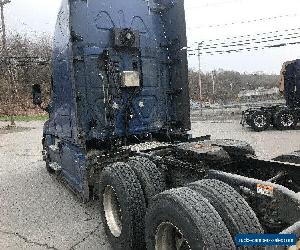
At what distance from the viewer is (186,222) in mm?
2609

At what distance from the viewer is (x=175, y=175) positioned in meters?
3.96

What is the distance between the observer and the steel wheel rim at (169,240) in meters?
3.03

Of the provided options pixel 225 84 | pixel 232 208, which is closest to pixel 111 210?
pixel 232 208

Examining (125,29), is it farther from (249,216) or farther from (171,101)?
(249,216)

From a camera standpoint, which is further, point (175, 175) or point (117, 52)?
point (117, 52)

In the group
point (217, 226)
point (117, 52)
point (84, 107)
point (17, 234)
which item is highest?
point (117, 52)

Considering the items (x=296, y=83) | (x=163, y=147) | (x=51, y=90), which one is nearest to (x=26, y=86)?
(x=296, y=83)

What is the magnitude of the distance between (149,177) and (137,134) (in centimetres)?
236

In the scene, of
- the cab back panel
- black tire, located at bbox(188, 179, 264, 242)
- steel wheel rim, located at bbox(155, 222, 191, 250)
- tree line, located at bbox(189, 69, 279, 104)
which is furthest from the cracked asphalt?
tree line, located at bbox(189, 69, 279, 104)

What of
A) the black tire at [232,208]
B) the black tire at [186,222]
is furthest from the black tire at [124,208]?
the black tire at [232,208]

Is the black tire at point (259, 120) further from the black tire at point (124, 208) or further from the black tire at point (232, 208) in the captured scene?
the black tire at point (232, 208)

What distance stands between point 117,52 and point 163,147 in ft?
6.81

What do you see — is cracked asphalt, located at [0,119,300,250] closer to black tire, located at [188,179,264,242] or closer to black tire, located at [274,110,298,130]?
black tire, located at [188,179,264,242]

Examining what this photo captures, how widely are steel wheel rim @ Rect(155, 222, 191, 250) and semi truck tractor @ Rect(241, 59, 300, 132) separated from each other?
15.9 meters
